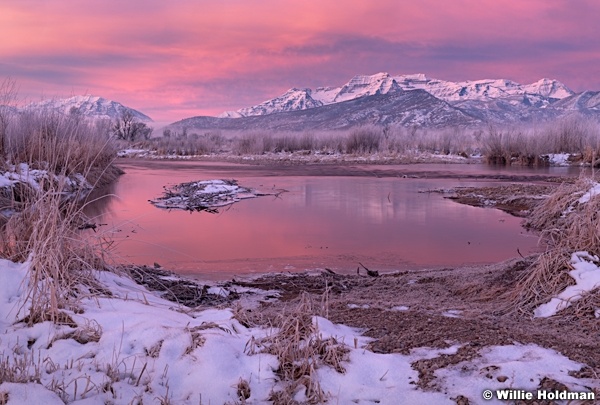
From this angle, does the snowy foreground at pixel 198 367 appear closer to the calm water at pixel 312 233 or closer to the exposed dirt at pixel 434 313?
the exposed dirt at pixel 434 313

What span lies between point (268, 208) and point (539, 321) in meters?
11.6

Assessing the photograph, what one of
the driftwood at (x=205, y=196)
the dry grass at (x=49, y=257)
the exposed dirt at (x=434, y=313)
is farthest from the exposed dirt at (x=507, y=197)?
the dry grass at (x=49, y=257)

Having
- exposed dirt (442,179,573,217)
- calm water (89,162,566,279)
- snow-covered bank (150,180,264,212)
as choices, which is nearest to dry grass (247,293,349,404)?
calm water (89,162,566,279)

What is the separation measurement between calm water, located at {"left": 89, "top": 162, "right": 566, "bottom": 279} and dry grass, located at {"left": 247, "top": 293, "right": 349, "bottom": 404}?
2.83 m

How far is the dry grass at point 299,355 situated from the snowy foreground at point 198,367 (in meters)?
0.04

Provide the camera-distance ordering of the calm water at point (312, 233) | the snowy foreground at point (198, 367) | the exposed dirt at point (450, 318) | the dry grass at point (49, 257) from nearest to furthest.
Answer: the snowy foreground at point (198, 367) → the exposed dirt at point (450, 318) → the dry grass at point (49, 257) → the calm water at point (312, 233)

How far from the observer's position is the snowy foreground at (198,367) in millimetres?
2920

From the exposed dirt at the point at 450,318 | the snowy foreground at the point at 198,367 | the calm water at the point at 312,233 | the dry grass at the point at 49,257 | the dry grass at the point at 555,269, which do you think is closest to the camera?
the snowy foreground at the point at 198,367

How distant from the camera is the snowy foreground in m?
2.92

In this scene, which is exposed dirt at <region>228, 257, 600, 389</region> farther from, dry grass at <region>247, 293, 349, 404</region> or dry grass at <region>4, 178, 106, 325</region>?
dry grass at <region>4, 178, 106, 325</region>

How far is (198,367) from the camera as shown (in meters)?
3.25

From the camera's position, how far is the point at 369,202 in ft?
55.8

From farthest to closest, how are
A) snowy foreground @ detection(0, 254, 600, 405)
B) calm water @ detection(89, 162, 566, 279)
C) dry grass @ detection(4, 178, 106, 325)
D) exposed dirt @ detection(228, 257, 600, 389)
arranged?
calm water @ detection(89, 162, 566, 279) → dry grass @ detection(4, 178, 106, 325) → exposed dirt @ detection(228, 257, 600, 389) → snowy foreground @ detection(0, 254, 600, 405)

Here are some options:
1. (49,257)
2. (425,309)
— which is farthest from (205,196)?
(425,309)
